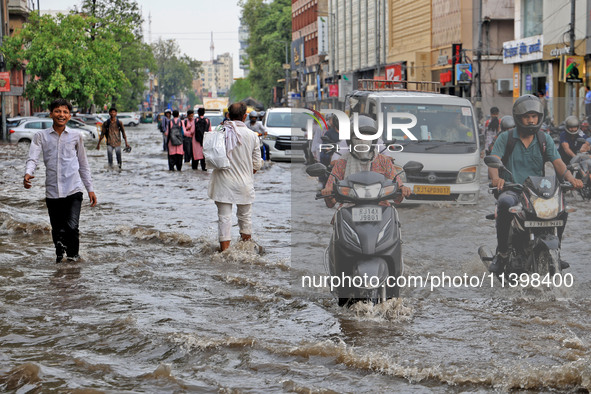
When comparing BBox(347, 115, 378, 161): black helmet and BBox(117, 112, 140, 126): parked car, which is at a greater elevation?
BBox(347, 115, 378, 161): black helmet

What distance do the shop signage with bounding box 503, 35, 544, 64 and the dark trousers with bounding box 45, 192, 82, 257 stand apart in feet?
97.9

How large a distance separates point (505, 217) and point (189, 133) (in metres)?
17.5

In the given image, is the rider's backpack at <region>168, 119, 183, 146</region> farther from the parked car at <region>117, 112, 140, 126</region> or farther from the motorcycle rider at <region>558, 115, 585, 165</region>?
the parked car at <region>117, 112, 140, 126</region>

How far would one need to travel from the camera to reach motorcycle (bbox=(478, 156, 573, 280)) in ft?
25.9

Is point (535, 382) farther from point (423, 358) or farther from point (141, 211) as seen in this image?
point (141, 211)

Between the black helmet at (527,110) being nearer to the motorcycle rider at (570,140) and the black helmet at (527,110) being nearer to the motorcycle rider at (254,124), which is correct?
the motorcycle rider at (570,140)

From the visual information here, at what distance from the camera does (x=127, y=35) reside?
194 ft

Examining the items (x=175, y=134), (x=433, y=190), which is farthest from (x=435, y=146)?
(x=175, y=134)

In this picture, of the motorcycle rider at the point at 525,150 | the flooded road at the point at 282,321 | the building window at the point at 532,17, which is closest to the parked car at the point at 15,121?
the building window at the point at 532,17

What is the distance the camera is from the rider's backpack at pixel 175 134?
2369cm

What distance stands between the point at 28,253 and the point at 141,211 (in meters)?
4.48

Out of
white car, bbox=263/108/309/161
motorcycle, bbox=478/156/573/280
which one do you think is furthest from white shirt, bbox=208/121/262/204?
white car, bbox=263/108/309/161

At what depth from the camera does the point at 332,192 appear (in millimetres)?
7203

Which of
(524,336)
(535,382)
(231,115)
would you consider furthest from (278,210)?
(535,382)
